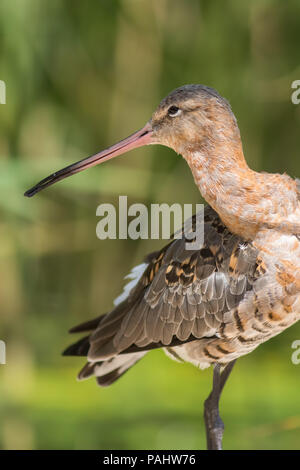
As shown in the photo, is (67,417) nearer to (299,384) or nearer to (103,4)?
(299,384)

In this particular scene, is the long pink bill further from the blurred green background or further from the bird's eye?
the blurred green background

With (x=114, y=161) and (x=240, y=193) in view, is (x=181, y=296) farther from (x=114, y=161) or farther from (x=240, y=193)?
(x=114, y=161)

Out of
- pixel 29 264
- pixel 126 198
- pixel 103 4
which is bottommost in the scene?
pixel 29 264

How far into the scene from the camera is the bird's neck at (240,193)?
268 cm

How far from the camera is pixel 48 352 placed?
5070mm

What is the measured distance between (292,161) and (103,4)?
136 cm

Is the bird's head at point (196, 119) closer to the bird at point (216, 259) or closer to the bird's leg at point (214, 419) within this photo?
the bird at point (216, 259)

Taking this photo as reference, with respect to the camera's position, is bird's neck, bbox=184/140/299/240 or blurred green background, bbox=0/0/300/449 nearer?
bird's neck, bbox=184/140/299/240

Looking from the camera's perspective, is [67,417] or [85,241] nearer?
[67,417]

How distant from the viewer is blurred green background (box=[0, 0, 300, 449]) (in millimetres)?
4449

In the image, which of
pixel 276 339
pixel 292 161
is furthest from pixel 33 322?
pixel 292 161

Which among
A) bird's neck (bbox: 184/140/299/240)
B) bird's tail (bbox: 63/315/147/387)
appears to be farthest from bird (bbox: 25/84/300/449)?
bird's tail (bbox: 63/315/147/387)

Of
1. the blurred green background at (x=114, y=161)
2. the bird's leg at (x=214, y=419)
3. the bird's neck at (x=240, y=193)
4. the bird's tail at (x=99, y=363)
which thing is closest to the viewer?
the bird's neck at (x=240, y=193)

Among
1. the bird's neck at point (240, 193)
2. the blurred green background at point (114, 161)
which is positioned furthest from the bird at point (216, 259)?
the blurred green background at point (114, 161)
